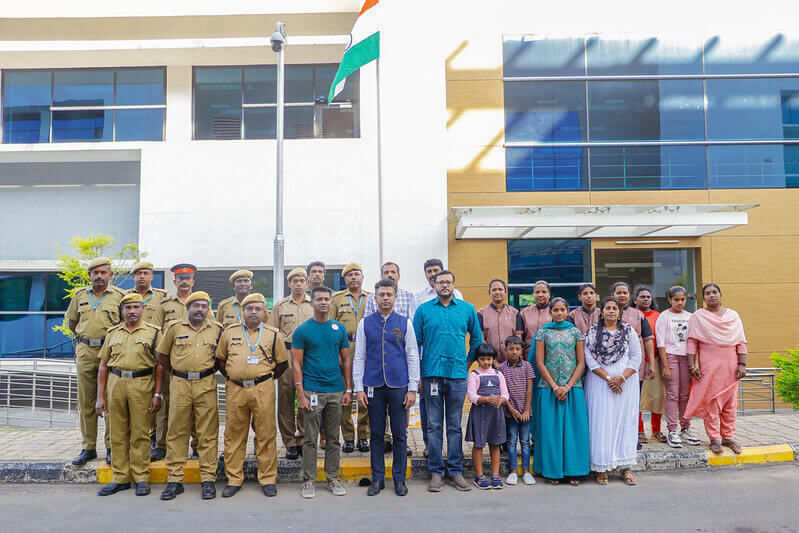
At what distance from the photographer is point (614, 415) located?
6.01m

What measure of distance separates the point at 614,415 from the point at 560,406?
0.57 meters

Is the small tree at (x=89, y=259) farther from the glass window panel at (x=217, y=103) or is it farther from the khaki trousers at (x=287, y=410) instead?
the khaki trousers at (x=287, y=410)

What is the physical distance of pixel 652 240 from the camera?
11.9 metres

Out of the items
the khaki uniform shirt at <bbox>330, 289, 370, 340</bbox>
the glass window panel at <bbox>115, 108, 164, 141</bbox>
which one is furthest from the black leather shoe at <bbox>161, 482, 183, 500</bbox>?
the glass window panel at <bbox>115, 108, 164, 141</bbox>

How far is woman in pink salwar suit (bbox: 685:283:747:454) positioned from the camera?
6.77 metres

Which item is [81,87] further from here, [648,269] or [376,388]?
[648,269]

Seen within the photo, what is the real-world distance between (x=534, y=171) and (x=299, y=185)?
5044 mm

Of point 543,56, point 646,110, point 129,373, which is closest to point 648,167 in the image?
point 646,110

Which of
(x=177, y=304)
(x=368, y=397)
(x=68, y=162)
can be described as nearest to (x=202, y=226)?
(x=68, y=162)

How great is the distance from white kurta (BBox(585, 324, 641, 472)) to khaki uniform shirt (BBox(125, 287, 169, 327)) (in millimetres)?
4943

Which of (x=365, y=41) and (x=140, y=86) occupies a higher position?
(x=140, y=86)

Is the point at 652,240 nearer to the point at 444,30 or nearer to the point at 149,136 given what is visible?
the point at 444,30

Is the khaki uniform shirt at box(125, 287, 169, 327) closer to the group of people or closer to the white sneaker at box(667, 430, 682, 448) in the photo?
the group of people

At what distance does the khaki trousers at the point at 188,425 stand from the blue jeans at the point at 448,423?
86.5 inches
